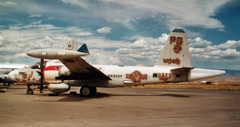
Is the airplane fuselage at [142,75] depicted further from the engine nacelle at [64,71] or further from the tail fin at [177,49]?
the engine nacelle at [64,71]

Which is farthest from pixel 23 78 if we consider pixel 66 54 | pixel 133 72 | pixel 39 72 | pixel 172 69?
pixel 172 69

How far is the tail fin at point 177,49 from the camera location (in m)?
19.7

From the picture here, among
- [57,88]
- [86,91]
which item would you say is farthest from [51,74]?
[86,91]

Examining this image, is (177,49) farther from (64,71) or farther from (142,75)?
(64,71)

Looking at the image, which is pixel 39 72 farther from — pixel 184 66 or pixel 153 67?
pixel 184 66

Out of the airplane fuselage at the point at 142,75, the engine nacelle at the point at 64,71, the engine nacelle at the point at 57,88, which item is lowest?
the engine nacelle at the point at 57,88

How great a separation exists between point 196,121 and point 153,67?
1206cm

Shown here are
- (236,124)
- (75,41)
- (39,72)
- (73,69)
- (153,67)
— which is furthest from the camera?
(75,41)

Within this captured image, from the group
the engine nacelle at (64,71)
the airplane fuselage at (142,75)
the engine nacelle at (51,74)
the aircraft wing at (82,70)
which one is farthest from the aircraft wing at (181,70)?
the engine nacelle at (51,74)

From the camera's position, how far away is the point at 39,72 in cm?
1873

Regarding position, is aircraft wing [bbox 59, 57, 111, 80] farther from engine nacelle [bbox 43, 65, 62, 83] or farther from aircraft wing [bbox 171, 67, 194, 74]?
aircraft wing [bbox 171, 67, 194, 74]

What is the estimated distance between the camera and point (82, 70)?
17.6 m

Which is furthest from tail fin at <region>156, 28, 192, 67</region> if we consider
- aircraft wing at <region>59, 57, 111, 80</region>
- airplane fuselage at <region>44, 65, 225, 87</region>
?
aircraft wing at <region>59, 57, 111, 80</region>

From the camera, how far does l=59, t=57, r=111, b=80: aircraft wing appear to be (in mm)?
16422
